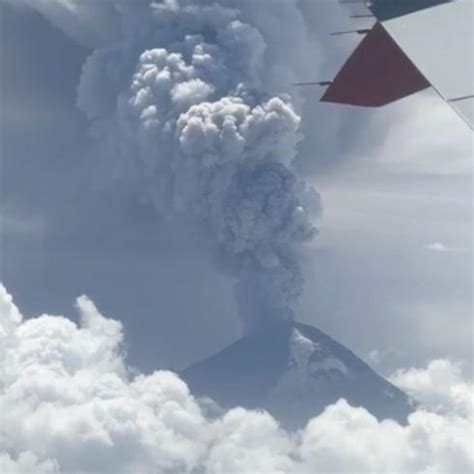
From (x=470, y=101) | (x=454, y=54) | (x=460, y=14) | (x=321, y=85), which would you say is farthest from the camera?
(x=321, y=85)

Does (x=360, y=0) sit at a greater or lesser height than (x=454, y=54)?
greater

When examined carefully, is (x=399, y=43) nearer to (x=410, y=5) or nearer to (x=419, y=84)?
(x=410, y=5)

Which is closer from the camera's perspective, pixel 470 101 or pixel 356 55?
pixel 470 101

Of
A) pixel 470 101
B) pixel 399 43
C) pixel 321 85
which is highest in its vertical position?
pixel 321 85

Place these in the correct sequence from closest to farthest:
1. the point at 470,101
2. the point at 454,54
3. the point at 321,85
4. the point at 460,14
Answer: the point at 470,101 < the point at 454,54 < the point at 460,14 < the point at 321,85

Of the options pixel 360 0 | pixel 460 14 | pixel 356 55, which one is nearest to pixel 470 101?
pixel 460 14

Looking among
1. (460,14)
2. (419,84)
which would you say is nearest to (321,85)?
(419,84)

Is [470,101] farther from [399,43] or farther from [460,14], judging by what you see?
[460,14]
